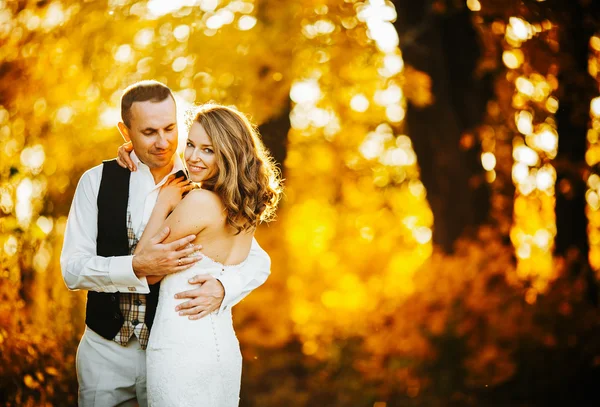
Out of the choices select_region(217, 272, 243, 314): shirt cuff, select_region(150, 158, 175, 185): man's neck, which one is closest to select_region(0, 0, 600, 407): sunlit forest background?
select_region(150, 158, 175, 185): man's neck

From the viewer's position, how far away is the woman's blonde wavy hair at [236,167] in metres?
2.85

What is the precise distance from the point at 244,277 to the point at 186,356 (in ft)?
1.45

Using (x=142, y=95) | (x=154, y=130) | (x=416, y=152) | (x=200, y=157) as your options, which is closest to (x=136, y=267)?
(x=200, y=157)

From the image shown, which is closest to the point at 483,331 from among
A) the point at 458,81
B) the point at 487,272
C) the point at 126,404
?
the point at 487,272

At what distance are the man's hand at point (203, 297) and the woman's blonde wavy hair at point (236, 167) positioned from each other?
241mm

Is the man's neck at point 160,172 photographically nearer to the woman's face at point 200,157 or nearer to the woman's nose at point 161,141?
the woman's nose at point 161,141

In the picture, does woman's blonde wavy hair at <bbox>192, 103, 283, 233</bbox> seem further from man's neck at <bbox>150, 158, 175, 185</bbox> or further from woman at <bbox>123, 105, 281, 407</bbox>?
man's neck at <bbox>150, 158, 175, 185</bbox>

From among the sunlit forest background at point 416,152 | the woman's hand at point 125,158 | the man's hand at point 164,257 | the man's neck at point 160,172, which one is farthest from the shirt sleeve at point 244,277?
the sunlit forest background at point 416,152

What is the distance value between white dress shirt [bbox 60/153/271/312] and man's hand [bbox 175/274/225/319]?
4 centimetres

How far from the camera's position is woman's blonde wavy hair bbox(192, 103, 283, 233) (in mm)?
2848

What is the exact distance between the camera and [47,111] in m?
5.92

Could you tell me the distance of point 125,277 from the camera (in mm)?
2914

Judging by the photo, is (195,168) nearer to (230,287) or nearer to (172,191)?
(172,191)

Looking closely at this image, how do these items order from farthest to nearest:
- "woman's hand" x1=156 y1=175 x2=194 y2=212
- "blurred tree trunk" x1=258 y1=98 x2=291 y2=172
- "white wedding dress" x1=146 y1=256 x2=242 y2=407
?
1. "blurred tree trunk" x1=258 y1=98 x2=291 y2=172
2. "woman's hand" x1=156 y1=175 x2=194 y2=212
3. "white wedding dress" x1=146 y1=256 x2=242 y2=407
